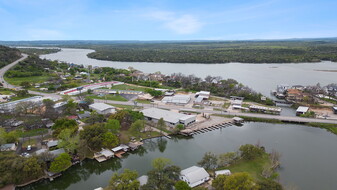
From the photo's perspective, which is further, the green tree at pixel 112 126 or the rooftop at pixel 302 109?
the rooftop at pixel 302 109

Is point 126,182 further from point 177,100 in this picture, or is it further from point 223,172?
point 177,100

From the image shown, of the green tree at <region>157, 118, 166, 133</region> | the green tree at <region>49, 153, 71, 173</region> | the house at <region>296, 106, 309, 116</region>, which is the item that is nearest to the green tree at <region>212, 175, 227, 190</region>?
the green tree at <region>157, 118, 166, 133</region>

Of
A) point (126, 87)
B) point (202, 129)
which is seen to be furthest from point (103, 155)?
point (126, 87)

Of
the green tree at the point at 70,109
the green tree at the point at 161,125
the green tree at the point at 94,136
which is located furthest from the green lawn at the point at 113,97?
the green tree at the point at 94,136

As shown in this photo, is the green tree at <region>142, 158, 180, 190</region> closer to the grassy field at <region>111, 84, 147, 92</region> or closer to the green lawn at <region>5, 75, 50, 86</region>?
the grassy field at <region>111, 84, 147, 92</region>

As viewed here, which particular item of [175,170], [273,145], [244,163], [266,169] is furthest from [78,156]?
[273,145]

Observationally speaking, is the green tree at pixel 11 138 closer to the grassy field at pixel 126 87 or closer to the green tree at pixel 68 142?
the green tree at pixel 68 142

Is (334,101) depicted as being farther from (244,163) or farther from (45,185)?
(45,185)
